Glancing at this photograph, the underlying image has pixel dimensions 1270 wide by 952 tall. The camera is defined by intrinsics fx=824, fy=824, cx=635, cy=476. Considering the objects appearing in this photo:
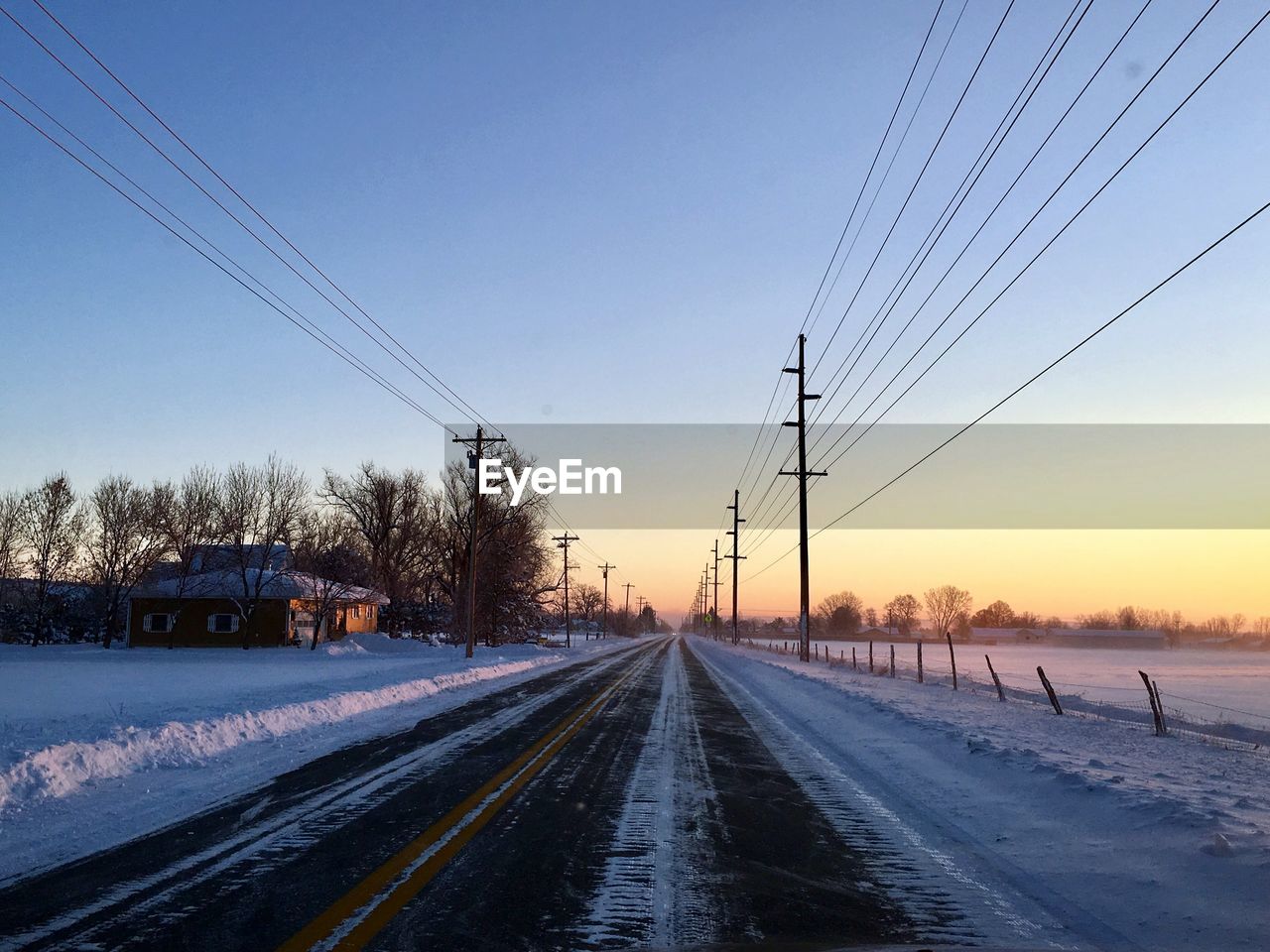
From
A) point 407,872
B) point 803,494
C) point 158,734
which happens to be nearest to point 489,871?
point 407,872

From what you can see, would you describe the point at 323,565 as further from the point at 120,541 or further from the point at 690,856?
the point at 690,856

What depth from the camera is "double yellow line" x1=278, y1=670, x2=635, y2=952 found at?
14.0ft

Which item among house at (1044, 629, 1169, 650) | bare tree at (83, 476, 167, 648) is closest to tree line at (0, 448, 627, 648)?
bare tree at (83, 476, 167, 648)

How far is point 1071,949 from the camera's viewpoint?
4.34m

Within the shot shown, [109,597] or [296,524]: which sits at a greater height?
[296,524]

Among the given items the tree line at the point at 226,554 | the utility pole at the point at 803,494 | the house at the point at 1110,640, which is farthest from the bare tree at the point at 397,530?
the house at the point at 1110,640

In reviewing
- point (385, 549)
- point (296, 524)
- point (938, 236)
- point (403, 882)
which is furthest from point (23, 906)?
point (385, 549)

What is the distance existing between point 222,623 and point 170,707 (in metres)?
37.8

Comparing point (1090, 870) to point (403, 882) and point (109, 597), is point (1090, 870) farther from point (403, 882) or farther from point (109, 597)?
point (109, 597)

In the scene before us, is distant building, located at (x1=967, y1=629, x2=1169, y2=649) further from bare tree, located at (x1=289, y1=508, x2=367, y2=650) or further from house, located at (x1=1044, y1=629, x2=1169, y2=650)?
bare tree, located at (x1=289, y1=508, x2=367, y2=650)

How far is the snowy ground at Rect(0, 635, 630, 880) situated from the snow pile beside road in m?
0.03

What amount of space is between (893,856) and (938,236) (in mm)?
13119

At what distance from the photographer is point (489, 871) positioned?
552 centimetres

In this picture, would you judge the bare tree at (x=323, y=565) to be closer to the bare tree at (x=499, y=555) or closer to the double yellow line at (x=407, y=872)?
the bare tree at (x=499, y=555)
